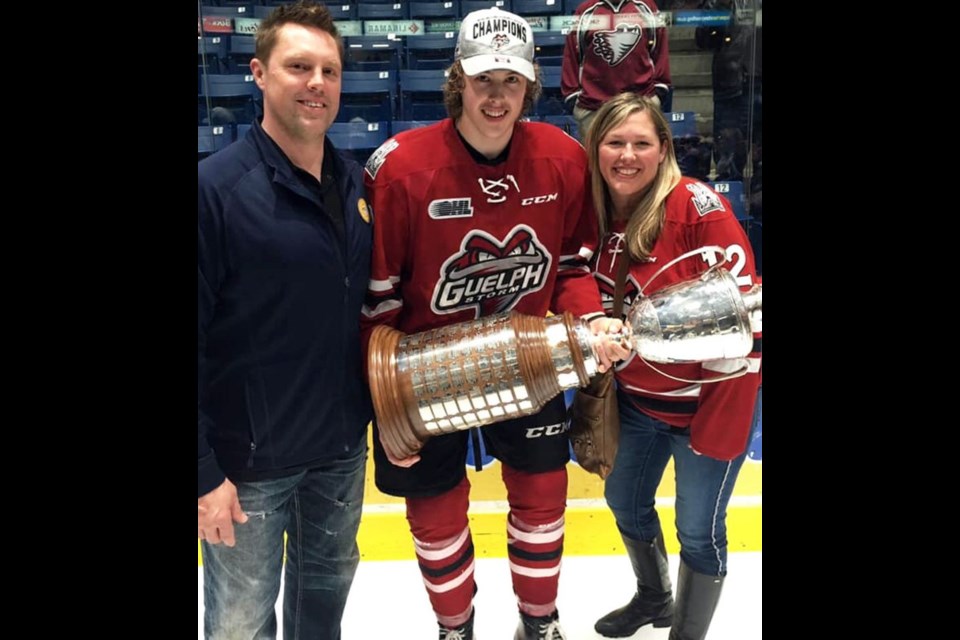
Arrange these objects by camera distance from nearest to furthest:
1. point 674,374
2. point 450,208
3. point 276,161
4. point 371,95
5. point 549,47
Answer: point 276,161 → point 450,208 → point 674,374 → point 549,47 → point 371,95

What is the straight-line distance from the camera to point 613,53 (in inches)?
75.2

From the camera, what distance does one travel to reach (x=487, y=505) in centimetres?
222

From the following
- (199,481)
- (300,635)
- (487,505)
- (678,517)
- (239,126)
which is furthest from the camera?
(487,505)

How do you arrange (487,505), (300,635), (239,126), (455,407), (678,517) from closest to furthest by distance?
(455,407) < (300,635) < (678,517) < (239,126) < (487,505)

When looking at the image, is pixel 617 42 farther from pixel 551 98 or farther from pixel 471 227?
pixel 471 227

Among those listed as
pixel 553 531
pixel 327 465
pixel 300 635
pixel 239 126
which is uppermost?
pixel 239 126

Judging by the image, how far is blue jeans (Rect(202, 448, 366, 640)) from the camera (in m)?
1.38

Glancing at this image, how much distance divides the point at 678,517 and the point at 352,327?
98 cm

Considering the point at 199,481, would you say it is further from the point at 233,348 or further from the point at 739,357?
the point at 739,357

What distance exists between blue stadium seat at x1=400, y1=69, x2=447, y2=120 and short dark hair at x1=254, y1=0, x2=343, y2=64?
0.67 m

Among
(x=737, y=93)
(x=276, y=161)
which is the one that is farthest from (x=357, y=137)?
(x=737, y=93)

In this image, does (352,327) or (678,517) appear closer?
(352,327)

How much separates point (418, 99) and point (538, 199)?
64 cm
